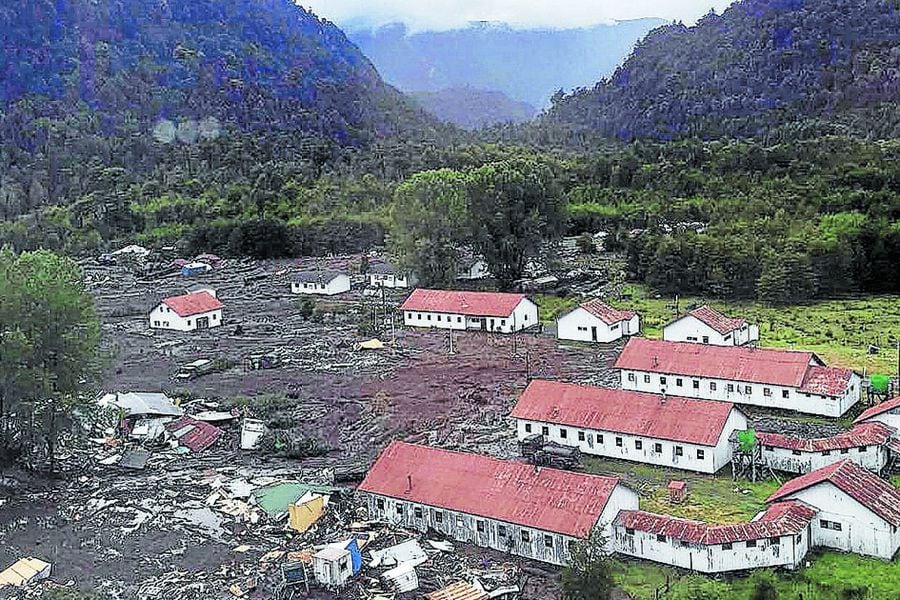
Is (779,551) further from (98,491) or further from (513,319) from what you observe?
(513,319)

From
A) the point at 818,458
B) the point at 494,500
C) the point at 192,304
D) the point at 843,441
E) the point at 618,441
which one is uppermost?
the point at 192,304

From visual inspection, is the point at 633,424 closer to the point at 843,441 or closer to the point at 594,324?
the point at 843,441

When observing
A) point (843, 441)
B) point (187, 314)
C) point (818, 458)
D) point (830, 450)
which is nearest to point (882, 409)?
point (843, 441)

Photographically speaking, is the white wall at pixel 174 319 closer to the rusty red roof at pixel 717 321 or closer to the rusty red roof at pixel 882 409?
the rusty red roof at pixel 717 321

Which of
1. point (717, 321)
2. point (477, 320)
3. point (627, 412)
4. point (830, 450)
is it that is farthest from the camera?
point (477, 320)

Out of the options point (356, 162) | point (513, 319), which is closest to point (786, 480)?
point (513, 319)

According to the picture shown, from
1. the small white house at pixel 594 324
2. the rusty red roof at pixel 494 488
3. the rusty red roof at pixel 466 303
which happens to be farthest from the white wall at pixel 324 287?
the rusty red roof at pixel 494 488
